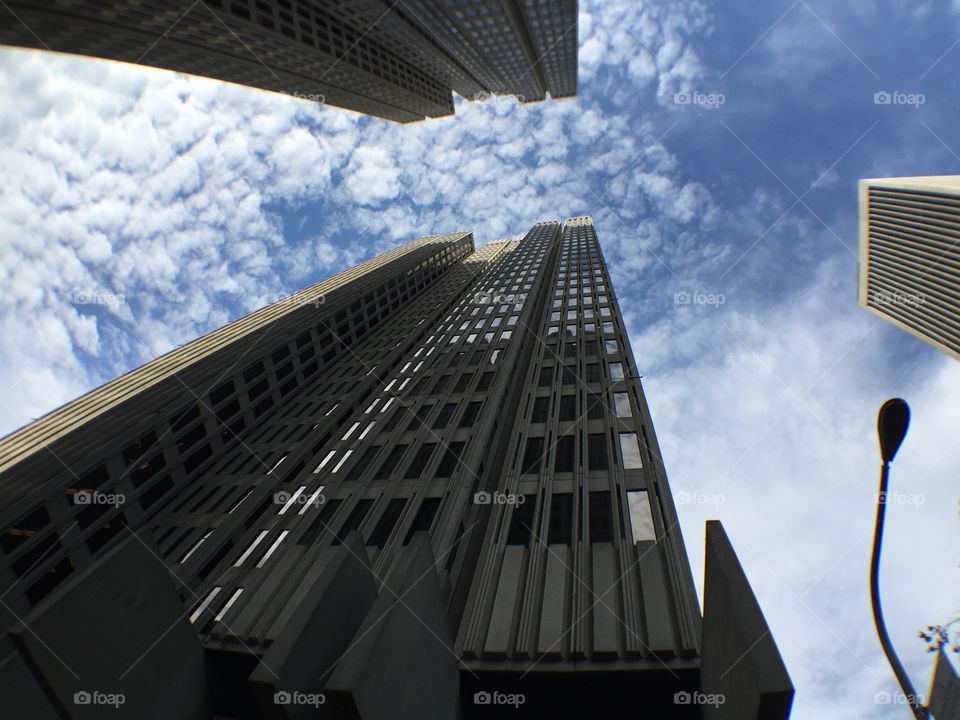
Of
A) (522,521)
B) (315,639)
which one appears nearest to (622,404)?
(522,521)

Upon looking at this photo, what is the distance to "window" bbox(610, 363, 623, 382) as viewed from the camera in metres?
26.7

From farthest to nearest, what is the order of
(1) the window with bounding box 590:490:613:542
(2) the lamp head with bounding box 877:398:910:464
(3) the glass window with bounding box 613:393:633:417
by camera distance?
(3) the glass window with bounding box 613:393:633:417, (1) the window with bounding box 590:490:613:542, (2) the lamp head with bounding box 877:398:910:464

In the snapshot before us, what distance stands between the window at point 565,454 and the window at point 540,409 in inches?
96.5

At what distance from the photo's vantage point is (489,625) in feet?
41.3

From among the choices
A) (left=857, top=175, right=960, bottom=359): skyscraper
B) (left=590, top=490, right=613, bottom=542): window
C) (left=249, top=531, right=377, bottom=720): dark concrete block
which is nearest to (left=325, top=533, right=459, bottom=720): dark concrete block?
(left=249, top=531, right=377, bottom=720): dark concrete block

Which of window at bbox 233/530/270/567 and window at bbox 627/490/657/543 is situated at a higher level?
window at bbox 627/490/657/543

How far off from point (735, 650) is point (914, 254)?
110636 mm

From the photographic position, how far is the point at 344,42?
61.2m

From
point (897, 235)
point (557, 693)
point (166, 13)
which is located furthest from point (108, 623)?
point (897, 235)

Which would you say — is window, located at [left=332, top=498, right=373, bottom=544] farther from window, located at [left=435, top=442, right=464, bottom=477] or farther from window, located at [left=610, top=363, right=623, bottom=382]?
window, located at [left=610, top=363, right=623, bottom=382]

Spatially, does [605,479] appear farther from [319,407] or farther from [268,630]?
[319,407]

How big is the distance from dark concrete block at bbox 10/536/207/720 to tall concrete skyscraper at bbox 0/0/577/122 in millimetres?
42400

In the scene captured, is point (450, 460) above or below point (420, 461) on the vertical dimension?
above

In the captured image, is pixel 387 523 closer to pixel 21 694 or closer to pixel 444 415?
pixel 444 415
